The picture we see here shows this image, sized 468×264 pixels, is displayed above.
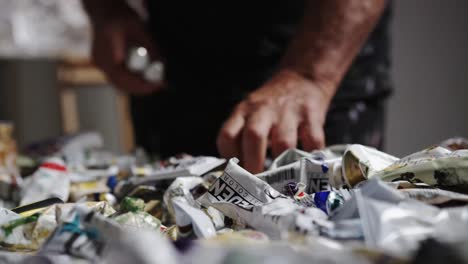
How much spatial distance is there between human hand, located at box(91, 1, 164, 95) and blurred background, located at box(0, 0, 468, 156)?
671mm

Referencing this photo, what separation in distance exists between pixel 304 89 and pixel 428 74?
3.18 ft

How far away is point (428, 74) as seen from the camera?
4.62ft

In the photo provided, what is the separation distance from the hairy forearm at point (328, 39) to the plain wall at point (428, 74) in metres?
0.77

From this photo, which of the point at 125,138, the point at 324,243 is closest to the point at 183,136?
the point at 324,243

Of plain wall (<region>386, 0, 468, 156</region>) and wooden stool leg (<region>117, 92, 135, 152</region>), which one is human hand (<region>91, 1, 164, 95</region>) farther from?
wooden stool leg (<region>117, 92, 135, 152</region>)

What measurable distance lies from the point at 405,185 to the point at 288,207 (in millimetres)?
81

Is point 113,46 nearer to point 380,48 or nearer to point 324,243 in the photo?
point 380,48

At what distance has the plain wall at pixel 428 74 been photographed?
53.1 inches

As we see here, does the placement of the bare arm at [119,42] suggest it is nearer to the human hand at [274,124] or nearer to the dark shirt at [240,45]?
the dark shirt at [240,45]

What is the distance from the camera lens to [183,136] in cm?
88

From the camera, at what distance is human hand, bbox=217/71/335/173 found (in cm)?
47

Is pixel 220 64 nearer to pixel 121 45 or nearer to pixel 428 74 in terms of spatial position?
pixel 121 45

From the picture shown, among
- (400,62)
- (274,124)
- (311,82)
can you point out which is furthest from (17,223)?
(400,62)

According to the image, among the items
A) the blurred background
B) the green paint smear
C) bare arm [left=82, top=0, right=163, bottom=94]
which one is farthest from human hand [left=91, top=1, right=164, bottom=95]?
the blurred background
